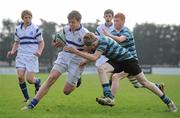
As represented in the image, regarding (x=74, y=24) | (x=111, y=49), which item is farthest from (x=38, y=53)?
(x=111, y=49)

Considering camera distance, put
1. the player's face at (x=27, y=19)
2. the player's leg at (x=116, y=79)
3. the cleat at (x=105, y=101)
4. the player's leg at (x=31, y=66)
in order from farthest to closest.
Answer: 1. the player's leg at (x=31, y=66)
2. the player's face at (x=27, y=19)
3. the player's leg at (x=116, y=79)
4. the cleat at (x=105, y=101)

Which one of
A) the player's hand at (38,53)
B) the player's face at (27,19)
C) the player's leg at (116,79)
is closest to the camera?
the player's leg at (116,79)

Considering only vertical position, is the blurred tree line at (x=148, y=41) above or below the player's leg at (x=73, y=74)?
below

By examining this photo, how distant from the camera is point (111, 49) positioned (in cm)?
1029

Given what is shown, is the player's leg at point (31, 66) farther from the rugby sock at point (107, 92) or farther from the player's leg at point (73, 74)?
the rugby sock at point (107, 92)

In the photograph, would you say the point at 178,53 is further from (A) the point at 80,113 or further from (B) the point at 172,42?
(A) the point at 80,113

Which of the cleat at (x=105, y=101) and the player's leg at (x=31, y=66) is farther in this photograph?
the player's leg at (x=31, y=66)

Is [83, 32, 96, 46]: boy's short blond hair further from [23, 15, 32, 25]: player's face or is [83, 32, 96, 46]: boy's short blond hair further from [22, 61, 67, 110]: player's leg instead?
[23, 15, 32, 25]: player's face

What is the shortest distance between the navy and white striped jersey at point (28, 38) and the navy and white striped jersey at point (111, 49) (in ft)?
12.0

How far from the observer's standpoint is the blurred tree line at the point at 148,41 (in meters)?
114

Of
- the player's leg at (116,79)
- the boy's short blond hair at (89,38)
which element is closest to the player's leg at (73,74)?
the player's leg at (116,79)

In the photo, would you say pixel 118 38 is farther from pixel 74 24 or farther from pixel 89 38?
pixel 89 38

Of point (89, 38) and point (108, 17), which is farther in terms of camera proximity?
point (108, 17)

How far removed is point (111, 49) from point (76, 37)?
105 cm
